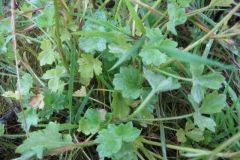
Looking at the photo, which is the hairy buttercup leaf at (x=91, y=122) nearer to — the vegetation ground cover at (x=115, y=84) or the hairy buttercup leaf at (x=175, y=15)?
the vegetation ground cover at (x=115, y=84)

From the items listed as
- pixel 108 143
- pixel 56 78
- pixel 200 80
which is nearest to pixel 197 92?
pixel 200 80

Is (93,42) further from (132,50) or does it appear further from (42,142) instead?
(42,142)

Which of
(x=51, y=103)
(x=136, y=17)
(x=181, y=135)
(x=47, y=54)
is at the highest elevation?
(x=136, y=17)

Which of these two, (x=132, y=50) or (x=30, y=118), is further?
(x=30, y=118)

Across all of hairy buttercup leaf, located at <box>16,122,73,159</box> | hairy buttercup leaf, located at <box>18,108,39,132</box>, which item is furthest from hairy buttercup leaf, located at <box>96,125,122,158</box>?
hairy buttercup leaf, located at <box>18,108,39,132</box>

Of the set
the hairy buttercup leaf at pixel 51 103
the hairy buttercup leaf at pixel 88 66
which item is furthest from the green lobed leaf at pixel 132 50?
the hairy buttercup leaf at pixel 51 103

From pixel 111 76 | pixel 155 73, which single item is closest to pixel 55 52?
pixel 111 76
